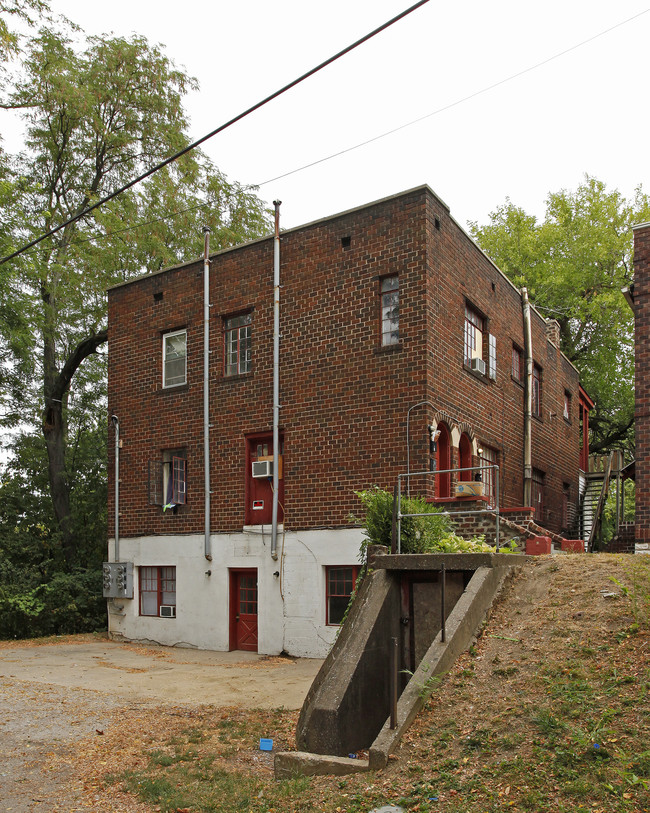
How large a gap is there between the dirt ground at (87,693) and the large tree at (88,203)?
837 centimetres

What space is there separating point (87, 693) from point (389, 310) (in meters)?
9.18

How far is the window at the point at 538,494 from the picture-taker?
71.2ft

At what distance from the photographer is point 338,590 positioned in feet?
52.4

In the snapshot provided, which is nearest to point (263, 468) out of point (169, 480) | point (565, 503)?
point (169, 480)

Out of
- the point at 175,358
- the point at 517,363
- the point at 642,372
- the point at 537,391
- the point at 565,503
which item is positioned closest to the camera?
the point at 642,372

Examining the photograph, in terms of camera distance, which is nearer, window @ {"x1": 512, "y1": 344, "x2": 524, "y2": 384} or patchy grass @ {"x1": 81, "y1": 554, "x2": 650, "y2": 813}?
patchy grass @ {"x1": 81, "y1": 554, "x2": 650, "y2": 813}

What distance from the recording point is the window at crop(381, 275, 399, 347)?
634 inches

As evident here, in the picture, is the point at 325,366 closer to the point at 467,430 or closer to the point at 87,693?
the point at 467,430

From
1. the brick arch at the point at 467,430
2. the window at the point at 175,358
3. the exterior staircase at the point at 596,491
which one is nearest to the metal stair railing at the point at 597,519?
the exterior staircase at the point at 596,491

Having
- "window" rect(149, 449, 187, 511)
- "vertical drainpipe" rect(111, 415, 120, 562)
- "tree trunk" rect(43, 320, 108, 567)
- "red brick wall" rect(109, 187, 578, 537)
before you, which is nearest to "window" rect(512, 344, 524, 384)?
"red brick wall" rect(109, 187, 578, 537)

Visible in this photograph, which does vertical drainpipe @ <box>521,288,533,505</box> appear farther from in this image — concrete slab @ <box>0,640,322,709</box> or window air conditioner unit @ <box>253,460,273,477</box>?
concrete slab @ <box>0,640,322,709</box>

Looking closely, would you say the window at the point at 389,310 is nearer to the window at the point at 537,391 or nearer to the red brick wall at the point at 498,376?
the red brick wall at the point at 498,376

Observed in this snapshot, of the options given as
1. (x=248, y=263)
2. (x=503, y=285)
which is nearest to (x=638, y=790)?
(x=248, y=263)

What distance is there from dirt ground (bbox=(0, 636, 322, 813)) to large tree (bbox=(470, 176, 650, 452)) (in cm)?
2112
